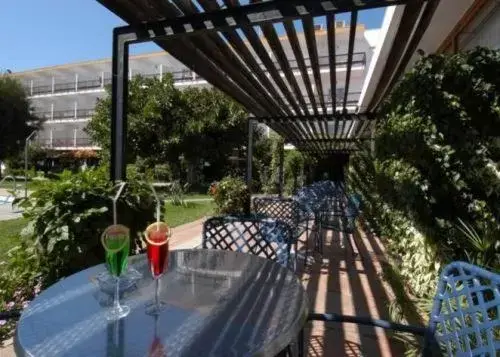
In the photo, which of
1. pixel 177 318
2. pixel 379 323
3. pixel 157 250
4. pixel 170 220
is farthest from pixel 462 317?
pixel 170 220

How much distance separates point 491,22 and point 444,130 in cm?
159

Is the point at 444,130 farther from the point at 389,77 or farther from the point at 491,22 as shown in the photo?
the point at 389,77

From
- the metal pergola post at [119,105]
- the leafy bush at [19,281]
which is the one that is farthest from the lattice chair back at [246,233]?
the leafy bush at [19,281]

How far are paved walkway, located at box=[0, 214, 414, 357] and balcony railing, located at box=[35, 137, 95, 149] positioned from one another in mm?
31790

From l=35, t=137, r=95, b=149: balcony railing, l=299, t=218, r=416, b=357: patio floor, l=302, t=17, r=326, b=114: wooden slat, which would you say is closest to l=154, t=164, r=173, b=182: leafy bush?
l=299, t=218, r=416, b=357: patio floor

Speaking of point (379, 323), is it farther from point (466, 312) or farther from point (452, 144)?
point (452, 144)

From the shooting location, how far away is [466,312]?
1489 mm

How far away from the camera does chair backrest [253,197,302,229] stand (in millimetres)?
6016

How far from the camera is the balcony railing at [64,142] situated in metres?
35.4

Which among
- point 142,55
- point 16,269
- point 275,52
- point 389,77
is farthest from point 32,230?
point 142,55

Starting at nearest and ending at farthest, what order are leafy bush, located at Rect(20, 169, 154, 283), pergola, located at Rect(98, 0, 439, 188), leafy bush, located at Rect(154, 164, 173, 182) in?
leafy bush, located at Rect(20, 169, 154, 283)
pergola, located at Rect(98, 0, 439, 188)
leafy bush, located at Rect(154, 164, 173, 182)

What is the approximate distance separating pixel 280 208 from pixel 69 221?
408 cm

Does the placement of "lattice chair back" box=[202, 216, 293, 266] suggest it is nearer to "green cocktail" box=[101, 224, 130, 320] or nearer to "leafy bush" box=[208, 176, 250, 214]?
"green cocktail" box=[101, 224, 130, 320]

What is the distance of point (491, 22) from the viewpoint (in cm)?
395
